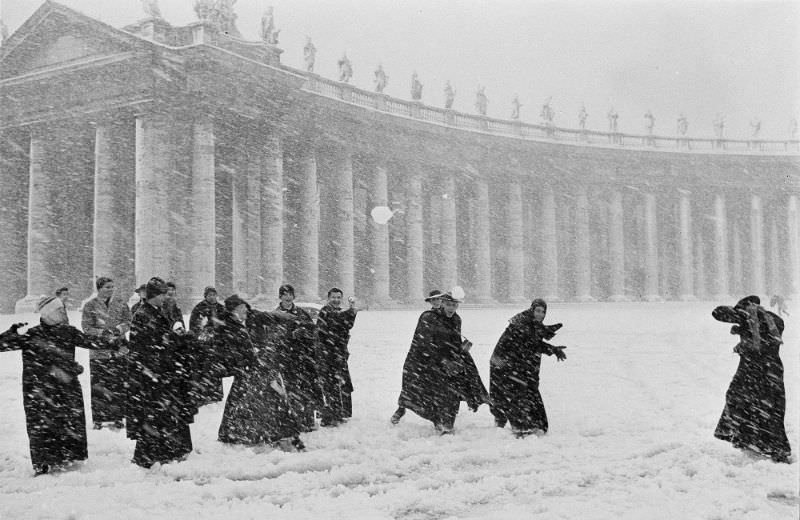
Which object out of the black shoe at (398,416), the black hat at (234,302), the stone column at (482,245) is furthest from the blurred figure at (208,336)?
the stone column at (482,245)

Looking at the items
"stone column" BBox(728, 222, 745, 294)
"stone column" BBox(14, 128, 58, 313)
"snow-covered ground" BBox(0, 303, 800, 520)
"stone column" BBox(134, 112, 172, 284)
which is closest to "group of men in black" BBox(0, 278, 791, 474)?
"snow-covered ground" BBox(0, 303, 800, 520)

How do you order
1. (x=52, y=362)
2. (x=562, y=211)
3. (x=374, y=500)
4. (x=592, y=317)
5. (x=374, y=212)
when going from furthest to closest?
(x=562, y=211) → (x=374, y=212) → (x=592, y=317) → (x=52, y=362) → (x=374, y=500)

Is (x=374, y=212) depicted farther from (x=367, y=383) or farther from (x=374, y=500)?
(x=374, y=500)

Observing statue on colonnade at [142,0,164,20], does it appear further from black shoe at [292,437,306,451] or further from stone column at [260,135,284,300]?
black shoe at [292,437,306,451]

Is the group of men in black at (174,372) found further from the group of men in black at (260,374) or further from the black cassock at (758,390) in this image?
the black cassock at (758,390)

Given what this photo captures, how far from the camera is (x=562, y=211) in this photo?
68.5 metres

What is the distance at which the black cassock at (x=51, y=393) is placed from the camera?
33.7 feet

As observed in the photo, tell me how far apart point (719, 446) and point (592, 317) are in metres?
30.3

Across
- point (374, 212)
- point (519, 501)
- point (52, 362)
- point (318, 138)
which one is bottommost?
point (519, 501)

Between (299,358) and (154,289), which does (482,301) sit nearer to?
(299,358)

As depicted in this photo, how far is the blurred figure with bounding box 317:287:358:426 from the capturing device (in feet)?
46.5

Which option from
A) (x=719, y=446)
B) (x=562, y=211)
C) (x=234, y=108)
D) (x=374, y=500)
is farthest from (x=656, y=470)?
(x=562, y=211)

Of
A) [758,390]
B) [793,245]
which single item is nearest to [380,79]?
[758,390]

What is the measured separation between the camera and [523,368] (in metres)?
13.3
